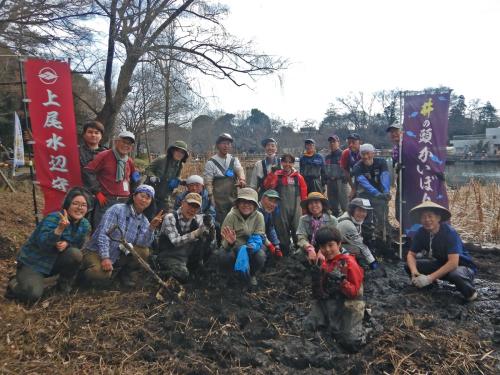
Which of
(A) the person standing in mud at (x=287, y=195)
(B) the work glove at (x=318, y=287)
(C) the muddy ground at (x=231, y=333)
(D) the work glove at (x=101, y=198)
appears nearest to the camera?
(C) the muddy ground at (x=231, y=333)

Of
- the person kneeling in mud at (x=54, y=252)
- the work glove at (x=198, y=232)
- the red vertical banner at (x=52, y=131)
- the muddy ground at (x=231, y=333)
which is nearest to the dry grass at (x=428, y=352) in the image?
the muddy ground at (x=231, y=333)

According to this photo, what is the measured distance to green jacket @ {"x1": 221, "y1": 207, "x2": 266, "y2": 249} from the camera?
4102 millimetres

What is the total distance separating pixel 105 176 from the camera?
14.2ft

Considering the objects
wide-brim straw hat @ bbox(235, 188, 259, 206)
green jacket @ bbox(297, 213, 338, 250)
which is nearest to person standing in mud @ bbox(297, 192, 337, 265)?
green jacket @ bbox(297, 213, 338, 250)

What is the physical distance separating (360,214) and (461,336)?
5.75 ft

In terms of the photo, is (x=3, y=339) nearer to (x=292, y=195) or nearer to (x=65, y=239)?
(x=65, y=239)

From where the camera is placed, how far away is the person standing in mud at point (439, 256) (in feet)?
12.5

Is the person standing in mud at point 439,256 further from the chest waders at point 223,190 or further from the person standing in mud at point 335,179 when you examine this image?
the person standing in mud at point 335,179

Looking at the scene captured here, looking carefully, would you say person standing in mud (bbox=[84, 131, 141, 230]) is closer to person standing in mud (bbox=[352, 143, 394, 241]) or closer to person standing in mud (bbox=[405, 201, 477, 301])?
person standing in mud (bbox=[352, 143, 394, 241])

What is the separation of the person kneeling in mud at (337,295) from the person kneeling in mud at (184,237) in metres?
1.39

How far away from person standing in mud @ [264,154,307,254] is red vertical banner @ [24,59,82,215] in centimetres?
275

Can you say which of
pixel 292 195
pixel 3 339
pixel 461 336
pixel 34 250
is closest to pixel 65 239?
pixel 34 250

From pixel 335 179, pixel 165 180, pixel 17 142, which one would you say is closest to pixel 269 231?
pixel 165 180

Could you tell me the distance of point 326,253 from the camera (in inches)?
129
